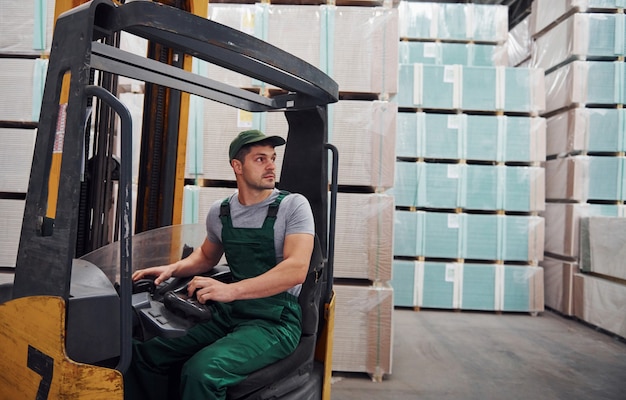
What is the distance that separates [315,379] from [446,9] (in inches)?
256

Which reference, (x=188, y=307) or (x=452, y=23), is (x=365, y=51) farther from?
(x=452, y=23)

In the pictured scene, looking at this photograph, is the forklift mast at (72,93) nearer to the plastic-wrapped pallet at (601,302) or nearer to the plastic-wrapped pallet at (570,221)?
the plastic-wrapped pallet at (601,302)

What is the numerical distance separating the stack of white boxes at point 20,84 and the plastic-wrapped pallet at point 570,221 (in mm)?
6486

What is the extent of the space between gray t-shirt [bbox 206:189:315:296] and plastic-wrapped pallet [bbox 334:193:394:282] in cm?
171

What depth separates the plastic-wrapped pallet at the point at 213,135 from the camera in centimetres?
385

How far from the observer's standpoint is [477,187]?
6359mm

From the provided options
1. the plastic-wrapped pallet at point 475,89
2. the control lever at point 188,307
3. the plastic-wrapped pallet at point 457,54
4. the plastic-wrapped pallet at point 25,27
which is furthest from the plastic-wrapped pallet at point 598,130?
the plastic-wrapped pallet at point 25,27

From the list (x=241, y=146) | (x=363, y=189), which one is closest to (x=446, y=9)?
(x=363, y=189)

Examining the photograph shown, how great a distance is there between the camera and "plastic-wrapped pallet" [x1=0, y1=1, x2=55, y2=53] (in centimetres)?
383

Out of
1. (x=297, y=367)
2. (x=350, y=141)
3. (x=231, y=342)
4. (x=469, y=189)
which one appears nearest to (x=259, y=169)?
(x=231, y=342)

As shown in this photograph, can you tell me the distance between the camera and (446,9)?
6969mm

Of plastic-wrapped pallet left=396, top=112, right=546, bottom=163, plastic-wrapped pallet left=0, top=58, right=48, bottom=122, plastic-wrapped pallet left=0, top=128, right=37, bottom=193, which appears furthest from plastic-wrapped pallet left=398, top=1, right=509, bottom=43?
plastic-wrapped pallet left=0, top=128, right=37, bottom=193

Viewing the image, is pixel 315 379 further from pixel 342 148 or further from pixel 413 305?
pixel 413 305

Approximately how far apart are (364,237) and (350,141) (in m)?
0.83
